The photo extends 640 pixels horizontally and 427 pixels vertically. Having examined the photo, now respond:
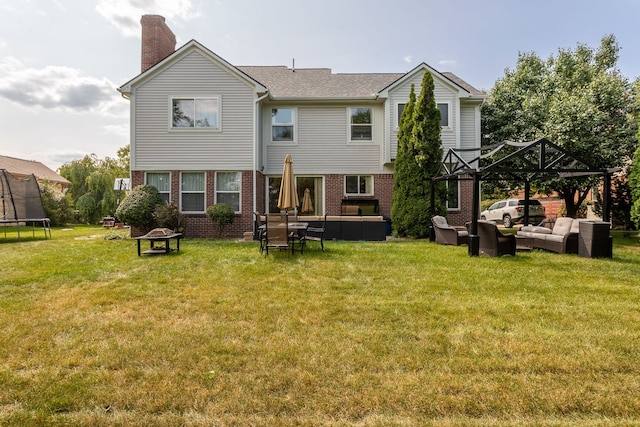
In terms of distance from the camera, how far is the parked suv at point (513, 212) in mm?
18516

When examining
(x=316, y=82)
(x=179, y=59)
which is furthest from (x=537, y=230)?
(x=179, y=59)

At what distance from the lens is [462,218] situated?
47.7 feet

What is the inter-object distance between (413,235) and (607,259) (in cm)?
557

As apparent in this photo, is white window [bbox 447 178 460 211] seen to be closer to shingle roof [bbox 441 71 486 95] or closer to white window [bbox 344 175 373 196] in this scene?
white window [bbox 344 175 373 196]

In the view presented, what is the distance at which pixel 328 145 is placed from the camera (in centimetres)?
1453

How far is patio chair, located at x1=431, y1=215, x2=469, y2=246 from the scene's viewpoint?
1022 centimetres

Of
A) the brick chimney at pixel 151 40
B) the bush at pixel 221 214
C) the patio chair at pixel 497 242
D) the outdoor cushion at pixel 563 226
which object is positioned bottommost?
the patio chair at pixel 497 242

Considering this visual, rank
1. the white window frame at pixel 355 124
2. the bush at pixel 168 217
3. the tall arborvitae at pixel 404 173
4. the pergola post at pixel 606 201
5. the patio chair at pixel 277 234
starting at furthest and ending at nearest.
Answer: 1. the white window frame at pixel 355 124
2. the tall arborvitae at pixel 404 173
3. the bush at pixel 168 217
4. the pergola post at pixel 606 201
5. the patio chair at pixel 277 234

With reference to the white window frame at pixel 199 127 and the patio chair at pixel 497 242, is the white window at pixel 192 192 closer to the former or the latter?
the white window frame at pixel 199 127

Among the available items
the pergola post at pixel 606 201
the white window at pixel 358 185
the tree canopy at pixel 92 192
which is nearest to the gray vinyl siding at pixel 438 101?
the white window at pixel 358 185

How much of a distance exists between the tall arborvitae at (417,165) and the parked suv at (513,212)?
9.09 meters

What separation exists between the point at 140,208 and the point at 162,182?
6.63 ft

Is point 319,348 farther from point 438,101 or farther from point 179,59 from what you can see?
point 179,59

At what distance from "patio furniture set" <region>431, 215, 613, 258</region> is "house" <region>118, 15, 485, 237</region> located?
15.0ft
